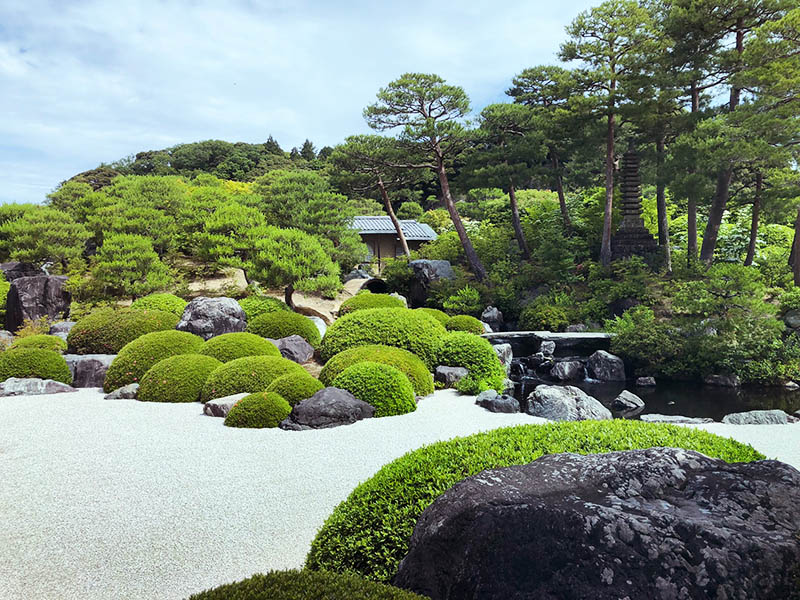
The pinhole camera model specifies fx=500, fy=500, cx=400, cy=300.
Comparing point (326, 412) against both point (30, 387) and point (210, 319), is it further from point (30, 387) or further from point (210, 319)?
point (30, 387)

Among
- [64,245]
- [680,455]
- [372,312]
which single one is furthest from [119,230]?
[680,455]

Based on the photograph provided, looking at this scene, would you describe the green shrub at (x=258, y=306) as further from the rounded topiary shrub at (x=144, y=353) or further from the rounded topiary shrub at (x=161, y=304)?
the rounded topiary shrub at (x=144, y=353)

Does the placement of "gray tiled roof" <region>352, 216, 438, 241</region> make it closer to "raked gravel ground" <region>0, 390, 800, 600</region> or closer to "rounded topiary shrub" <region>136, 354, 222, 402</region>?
"rounded topiary shrub" <region>136, 354, 222, 402</region>

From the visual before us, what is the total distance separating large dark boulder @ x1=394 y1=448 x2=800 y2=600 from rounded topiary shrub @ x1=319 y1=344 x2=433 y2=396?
5.52m

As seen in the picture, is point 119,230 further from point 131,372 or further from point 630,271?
point 630,271

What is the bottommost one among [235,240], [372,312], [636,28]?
[372,312]

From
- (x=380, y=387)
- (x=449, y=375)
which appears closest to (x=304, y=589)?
(x=380, y=387)

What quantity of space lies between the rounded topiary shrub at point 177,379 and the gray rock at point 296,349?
1.84m

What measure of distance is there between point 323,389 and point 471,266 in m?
13.5

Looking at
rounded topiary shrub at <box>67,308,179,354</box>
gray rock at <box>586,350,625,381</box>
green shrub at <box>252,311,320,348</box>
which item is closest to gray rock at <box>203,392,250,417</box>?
green shrub at <box>252,311,320,348</box>

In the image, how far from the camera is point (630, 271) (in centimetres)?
1614

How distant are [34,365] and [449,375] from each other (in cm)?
696

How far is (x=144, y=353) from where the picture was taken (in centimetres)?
823

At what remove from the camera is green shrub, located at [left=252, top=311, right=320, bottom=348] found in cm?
1016
